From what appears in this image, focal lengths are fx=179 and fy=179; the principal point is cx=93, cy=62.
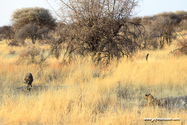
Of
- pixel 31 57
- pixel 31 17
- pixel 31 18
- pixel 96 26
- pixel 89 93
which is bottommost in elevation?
pixel 89 93

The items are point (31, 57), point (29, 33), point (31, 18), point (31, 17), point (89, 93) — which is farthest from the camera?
point (31, 17)

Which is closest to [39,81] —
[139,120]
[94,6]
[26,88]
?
[26,88]

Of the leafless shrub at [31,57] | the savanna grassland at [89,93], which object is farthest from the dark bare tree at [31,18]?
the savanna grassland at [89,93]

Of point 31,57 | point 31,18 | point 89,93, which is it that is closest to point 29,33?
point 31,18

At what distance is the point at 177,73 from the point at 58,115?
4.56 m

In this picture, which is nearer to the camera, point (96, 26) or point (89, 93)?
Answer: point (89, 93)

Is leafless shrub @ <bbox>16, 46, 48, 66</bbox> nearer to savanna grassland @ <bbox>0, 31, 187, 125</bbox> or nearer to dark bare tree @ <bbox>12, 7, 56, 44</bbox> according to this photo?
savanna grassland @ <bbox>0, 31, 187, 125</bbox>

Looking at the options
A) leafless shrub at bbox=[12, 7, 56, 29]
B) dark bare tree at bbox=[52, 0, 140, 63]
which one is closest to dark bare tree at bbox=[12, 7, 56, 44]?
leafless shrub at bbox=[12, 7, 56, 29]

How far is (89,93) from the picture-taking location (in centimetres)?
429

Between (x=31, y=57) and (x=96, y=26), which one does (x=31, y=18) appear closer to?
(x=31, y=57)

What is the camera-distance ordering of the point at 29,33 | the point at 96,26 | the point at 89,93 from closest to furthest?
the point at 89,93
the point at 96,26
the point at 29,33

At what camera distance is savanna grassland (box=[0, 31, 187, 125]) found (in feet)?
10.8

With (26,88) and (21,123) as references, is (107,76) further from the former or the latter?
(21,123)

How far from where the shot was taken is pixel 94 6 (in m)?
7.01
